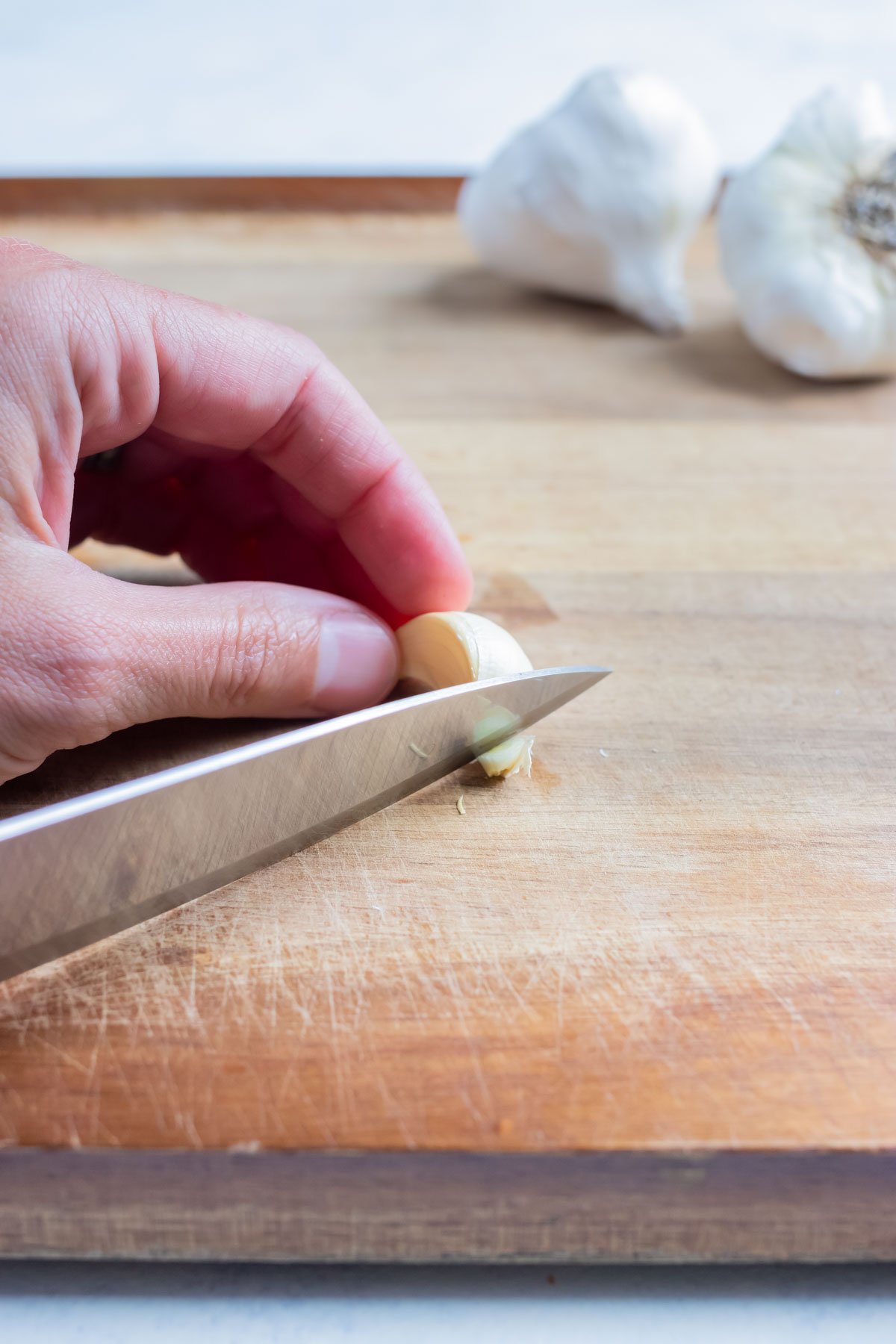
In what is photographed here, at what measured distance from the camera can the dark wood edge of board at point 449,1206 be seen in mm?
554

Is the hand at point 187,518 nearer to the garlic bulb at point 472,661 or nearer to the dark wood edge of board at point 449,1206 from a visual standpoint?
the garlic bulb at point 472,661

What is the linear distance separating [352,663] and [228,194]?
1.20 metres

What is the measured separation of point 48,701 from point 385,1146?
29 centimetres

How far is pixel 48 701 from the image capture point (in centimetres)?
63

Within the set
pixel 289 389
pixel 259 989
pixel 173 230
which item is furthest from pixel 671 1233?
pixel 173 230

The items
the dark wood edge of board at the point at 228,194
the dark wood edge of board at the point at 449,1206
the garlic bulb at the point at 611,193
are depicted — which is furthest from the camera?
the dark wood edge of board at the point at 228,194

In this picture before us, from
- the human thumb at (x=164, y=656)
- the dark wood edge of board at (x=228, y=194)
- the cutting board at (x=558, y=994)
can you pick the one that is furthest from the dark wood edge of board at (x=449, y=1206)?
the dark wood edge of board at (x=228, y=194)

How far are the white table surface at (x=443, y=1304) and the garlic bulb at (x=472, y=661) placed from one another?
0.99ft

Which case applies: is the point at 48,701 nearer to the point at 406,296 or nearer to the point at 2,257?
the point at 2,257

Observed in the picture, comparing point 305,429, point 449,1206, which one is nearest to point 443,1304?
point 449,1206

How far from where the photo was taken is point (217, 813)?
2.06 ft

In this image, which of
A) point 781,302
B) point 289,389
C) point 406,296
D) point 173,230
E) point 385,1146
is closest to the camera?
point 385,1146

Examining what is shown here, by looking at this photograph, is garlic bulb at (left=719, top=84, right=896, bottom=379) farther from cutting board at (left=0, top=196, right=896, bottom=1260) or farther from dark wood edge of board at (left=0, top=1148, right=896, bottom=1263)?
dark wood edge of board at (left=0, top=1148, right=896, bottom=1263)

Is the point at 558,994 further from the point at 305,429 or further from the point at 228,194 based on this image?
the point at 228,194
